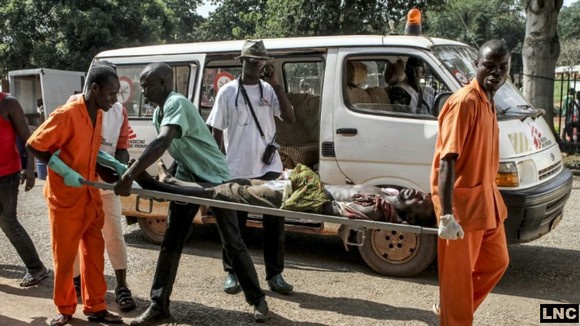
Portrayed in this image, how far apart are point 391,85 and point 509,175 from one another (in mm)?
1372

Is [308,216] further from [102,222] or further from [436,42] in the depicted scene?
[436,42]

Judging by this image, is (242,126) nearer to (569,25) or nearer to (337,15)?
(337,15)

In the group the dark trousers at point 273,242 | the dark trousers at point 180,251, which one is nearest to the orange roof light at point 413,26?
the dark trousers at point 273,242

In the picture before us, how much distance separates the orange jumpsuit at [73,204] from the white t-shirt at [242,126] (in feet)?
3.42

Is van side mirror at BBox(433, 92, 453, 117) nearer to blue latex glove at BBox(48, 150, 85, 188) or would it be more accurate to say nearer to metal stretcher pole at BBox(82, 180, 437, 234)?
metal stretcher pole at BBox(82, 180, 437, 234)

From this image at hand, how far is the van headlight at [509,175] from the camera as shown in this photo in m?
4.87

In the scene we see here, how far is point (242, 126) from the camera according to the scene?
488 cm

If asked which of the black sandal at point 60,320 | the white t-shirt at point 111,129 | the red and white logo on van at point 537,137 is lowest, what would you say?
the black sandal at point 60,320

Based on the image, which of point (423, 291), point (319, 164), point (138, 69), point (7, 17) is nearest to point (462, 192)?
point (423, 291)

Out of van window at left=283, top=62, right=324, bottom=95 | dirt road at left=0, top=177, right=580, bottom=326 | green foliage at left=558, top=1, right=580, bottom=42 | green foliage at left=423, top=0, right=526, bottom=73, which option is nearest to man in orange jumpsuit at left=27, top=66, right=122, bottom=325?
dirt road at left=0, top=177, right=580, bottom=326

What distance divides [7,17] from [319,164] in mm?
19676

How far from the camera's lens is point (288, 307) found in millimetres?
4625

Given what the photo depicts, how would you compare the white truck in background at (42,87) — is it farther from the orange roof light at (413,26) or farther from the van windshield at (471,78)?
the van windshield at (471,78)

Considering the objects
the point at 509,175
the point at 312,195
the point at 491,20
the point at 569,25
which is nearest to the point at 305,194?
the point at 312,195
